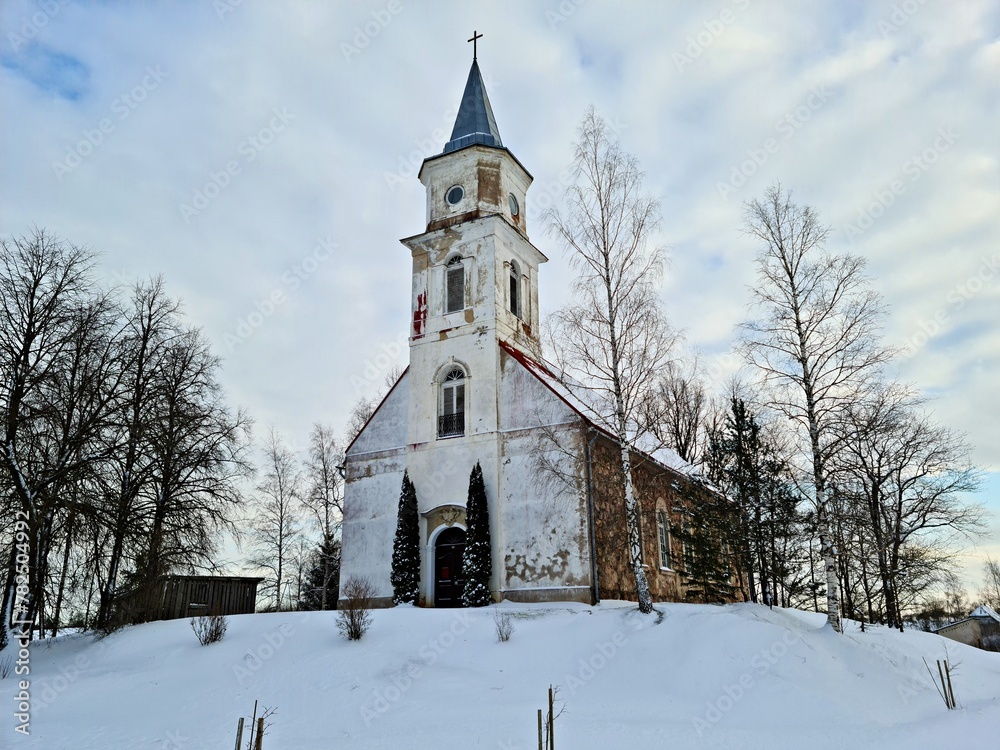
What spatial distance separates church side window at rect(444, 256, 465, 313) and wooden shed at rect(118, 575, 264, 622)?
10883 mm

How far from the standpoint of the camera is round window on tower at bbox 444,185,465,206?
24844 mm

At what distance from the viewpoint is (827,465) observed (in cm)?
1728

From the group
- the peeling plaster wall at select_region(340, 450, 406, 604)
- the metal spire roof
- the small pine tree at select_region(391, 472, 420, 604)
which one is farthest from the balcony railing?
the metal spire roof

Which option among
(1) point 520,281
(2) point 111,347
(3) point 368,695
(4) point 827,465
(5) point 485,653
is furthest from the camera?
(1) point 520,281

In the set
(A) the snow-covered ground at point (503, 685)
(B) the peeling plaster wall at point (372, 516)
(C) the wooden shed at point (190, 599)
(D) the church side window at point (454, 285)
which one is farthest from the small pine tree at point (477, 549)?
(C) the wooden shed at point (190, 599)

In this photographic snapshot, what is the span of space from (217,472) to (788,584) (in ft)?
56.8

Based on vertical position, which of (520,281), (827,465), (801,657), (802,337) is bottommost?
(801,657)

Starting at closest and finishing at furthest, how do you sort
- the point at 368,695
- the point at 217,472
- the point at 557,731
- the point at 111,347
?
the point at 557,731 → the point at 368,695 → the point at 111,347 → the point at 217,472

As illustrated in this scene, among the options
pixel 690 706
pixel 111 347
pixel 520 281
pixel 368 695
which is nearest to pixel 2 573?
pixel 111 347

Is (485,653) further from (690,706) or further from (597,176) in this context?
(597,176)

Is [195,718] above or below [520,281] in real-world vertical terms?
below
